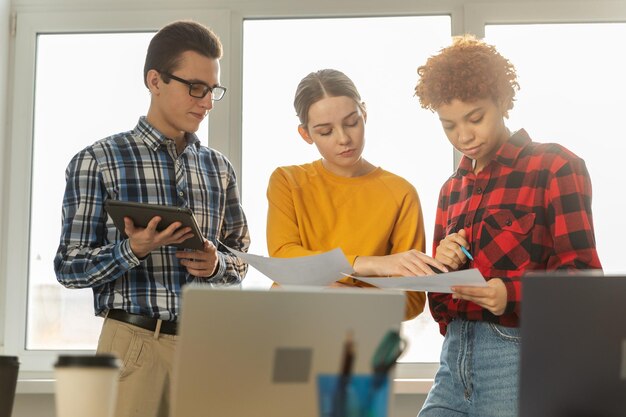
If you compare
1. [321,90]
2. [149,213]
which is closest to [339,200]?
[321,90]

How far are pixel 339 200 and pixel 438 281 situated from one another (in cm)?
56

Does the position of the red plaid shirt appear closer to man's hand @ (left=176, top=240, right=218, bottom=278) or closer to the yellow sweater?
the yellow sweater

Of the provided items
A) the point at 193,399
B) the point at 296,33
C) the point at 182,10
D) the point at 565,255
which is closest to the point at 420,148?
the point at 296,33

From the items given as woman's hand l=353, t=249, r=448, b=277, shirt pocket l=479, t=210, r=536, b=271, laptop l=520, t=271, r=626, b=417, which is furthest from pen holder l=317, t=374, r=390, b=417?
shirt pocket l=479, t=210, r=536, b=271

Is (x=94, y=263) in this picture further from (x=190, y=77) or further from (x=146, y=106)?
(x=146, y=106)

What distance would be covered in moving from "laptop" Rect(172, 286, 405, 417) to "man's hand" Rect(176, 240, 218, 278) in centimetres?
93

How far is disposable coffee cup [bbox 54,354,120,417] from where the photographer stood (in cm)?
102

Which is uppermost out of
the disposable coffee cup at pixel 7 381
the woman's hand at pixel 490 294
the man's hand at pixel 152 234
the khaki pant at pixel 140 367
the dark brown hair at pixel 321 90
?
the dark brown hair at pixel 321 90

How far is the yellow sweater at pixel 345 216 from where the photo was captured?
79.6 inches

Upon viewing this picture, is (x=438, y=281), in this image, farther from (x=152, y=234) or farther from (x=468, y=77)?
(x=152, y=234)

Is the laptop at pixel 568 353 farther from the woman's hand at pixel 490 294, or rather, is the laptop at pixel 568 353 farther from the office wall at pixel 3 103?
the office wall at pixel 3 103

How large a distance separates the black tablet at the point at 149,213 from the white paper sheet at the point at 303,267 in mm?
191

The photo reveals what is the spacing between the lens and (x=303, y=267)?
1701 millimetres

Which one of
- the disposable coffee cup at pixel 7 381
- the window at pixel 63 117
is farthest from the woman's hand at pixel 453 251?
the window at pixel 63 117
